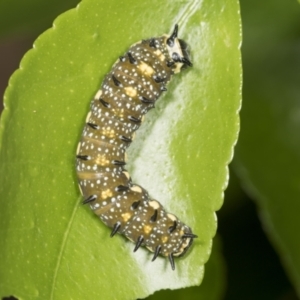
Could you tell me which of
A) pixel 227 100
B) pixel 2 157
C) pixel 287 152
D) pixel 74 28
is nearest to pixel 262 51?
pixel 287 152

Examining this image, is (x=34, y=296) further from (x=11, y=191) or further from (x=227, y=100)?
(x=227, y=100)

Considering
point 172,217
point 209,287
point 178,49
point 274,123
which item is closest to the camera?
point 178,49

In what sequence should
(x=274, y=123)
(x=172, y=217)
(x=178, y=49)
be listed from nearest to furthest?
(x=178, y=49)
(x=172, y=217)
(x=274, y=123)

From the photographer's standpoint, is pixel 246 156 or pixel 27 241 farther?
pixel 246 156

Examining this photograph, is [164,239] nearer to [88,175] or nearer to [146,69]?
[88,175]

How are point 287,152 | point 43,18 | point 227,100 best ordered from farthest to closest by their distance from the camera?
point 43,18, point 287,152, point 227,100

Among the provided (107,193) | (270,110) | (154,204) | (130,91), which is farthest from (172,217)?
(270,110)

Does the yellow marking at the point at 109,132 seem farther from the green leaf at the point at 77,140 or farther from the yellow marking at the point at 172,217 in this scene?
the yellow marking at the point at 172,217
